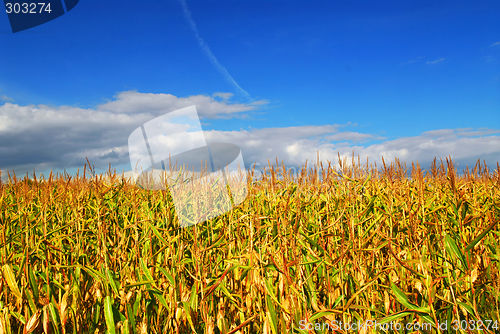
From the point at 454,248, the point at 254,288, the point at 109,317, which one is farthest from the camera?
the point at 254,288

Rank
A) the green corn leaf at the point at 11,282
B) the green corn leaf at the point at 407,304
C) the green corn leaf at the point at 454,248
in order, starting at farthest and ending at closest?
the green corn leaf at the point at 454,248 → the green corn leaf at the point at 11,282 → the green corn leaf at the point at 407,304

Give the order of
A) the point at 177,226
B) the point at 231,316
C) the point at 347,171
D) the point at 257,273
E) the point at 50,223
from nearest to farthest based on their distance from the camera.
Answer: the point at 257,273, the point at 231,316, the point at 177,226, the point at 50,223, the point at 347,171

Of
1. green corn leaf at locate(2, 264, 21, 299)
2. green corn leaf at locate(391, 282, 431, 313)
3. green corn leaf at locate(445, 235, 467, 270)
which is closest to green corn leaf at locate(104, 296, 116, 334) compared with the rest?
green corn leaf at locate(2, 264, 21, 299)

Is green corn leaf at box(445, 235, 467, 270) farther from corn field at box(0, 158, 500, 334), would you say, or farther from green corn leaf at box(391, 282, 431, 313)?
green corn leaf at box(391, 282, 431, 313)

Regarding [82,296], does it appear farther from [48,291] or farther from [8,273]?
[8,273]

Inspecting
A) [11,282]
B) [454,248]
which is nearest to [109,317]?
[11,282]

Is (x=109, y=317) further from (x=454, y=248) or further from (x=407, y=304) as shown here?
(x=454, y=248)

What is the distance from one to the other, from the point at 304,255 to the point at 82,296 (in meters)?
1.97

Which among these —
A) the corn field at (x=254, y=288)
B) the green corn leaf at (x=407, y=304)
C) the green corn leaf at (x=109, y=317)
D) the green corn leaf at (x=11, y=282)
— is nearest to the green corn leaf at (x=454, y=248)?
the corn field at (x=254, y=288)

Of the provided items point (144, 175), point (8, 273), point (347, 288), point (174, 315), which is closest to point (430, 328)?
point (347, 288)

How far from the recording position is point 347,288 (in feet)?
8.19

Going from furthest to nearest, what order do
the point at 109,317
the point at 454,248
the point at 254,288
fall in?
the point at 254,288 < the point at 454,248 < the point at 109,317

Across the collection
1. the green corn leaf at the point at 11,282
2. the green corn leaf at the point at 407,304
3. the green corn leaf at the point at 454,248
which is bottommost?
the green corn leaf at the point at 407,304

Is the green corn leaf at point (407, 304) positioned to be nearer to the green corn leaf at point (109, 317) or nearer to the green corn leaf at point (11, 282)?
the green corn leaf at point (109, 317)
